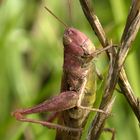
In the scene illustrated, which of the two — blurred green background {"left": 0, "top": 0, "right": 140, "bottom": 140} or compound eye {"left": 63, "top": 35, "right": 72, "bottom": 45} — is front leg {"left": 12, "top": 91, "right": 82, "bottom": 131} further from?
blurred green background {"left": 0, "top": 0, "right": 140, "bottom": 140}

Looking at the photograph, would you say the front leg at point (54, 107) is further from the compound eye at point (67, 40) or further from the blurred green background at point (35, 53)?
the blurred green background at point (35, 53)

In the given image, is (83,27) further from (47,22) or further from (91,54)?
(91,54)

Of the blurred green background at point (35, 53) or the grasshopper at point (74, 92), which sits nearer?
the grasshopper at point (74, 92)

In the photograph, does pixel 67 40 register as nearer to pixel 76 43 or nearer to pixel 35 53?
pixel 76 43

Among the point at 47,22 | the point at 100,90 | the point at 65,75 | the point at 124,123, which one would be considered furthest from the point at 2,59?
the point at 100,90

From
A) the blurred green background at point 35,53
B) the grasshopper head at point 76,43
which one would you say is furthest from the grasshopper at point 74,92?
the blurred green background at point 35,53

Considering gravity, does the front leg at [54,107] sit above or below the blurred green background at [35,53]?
below

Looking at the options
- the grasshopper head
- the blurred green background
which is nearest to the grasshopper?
the grasshopper head
